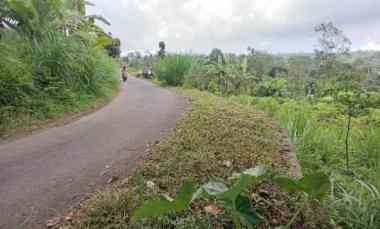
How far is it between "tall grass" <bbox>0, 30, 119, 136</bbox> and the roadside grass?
256 centimetres

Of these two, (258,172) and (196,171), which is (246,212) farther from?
(196,171)

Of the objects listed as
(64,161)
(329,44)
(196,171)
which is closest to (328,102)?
(329,44)

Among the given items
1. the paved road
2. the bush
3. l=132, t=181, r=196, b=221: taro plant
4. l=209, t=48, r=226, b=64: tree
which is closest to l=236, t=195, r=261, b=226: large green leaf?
l=132, t=181, r=196, b=221: taro plant

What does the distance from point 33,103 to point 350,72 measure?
8978mm

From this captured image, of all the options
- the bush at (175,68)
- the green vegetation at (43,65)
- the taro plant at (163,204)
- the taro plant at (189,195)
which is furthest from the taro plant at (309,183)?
the bush at (175,68)

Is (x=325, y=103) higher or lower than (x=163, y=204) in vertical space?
lower

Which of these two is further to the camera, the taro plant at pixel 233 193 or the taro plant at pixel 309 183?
the taro plant at pixel 309 183

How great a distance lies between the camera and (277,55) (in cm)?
1557

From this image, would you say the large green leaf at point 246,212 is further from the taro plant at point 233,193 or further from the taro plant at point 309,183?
the taro plant at point 309,183

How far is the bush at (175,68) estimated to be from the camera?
11719 mm

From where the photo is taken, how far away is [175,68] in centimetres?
1187

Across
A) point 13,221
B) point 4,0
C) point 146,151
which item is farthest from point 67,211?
point 4,0

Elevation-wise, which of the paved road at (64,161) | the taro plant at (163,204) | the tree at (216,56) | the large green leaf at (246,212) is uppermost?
the tree at (216,56)

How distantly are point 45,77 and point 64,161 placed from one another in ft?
9.69
